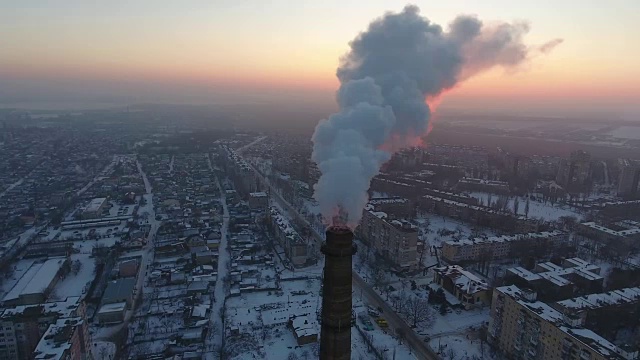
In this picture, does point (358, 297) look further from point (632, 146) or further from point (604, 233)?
point (632, 146)

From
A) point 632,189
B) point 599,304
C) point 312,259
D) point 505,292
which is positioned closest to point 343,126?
point 505,292

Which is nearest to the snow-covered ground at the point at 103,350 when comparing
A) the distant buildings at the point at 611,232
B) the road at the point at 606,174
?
the distant buildings at the point at 611,232

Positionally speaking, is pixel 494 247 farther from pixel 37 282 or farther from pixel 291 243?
pixel 37 282

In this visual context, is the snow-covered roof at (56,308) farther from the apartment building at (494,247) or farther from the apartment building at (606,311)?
the apartment building at (494,247)

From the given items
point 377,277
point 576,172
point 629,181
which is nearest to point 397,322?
point 377,277

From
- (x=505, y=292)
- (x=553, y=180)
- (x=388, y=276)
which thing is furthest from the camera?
(x=553, y=180)

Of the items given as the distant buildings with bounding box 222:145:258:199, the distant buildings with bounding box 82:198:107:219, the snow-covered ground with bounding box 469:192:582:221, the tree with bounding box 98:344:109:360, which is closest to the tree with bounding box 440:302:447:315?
the tree with bounding box 98:344:109:360

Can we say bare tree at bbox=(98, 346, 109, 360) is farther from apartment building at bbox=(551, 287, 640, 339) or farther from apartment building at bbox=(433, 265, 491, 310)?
apartment building at bbox=(551, 287, 640, 339)
